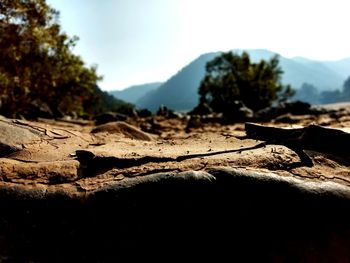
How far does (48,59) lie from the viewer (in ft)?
45.6

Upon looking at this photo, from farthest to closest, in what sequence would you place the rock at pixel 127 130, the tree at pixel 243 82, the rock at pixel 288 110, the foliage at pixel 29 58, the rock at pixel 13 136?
the tree at pixel 243 82
the rock at pixel 288 110
the foliage at pixel 29 58
the rock at pixel 127 130
the rock at pixel 13 136

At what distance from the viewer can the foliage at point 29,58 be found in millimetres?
10273

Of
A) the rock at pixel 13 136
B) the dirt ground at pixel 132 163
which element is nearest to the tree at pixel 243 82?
the rock at pixel 13 136

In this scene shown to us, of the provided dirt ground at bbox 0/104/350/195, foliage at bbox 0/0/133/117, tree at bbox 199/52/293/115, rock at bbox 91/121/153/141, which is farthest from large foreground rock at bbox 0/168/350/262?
tree at bbox 199/52/293/115

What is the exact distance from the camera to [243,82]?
33156 millimetres

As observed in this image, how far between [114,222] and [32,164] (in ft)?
2.96

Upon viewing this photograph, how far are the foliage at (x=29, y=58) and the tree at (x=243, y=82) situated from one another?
1838 centimetres

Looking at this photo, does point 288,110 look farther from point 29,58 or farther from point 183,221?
point 183,221

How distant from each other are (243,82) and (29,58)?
23.5 meters

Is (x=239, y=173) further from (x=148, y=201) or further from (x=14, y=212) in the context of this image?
(x=14, y=212)

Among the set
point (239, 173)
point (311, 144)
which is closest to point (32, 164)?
point (239, 173)

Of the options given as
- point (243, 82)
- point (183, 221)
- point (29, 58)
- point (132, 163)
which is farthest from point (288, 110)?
point (243, 82)

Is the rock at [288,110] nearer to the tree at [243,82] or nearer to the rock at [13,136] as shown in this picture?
the rock at [13,136]

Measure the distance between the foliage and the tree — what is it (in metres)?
18.4
